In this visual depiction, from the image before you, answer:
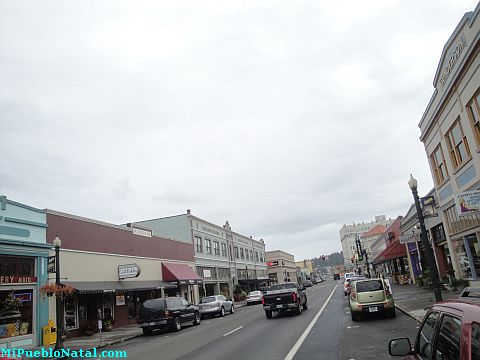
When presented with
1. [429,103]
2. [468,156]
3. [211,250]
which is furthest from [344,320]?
[211,250]

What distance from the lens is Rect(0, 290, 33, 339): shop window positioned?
18312 mm

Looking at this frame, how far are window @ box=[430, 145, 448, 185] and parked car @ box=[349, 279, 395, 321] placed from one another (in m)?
7.76

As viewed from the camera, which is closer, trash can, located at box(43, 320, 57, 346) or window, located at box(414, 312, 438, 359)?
window, located at box(414, 312, 438, 359)

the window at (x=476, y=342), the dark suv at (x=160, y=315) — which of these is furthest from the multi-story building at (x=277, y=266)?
the window at (x=476, y=342)

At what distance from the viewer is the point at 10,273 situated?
62.2 feet

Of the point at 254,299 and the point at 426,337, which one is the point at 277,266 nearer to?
the point at 254,299

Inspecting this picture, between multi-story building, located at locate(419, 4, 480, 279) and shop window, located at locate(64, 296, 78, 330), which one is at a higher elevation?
multi-story building, located at locate(419, 4, 480, 279)

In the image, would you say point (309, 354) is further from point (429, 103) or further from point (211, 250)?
point (211, 250)

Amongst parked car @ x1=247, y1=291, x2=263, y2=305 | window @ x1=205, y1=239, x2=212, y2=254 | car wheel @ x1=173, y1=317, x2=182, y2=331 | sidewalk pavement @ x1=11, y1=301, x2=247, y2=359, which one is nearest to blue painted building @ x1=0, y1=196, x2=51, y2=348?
sidewalk pavement @ x1=11, y1=301, x2=247, y2=359

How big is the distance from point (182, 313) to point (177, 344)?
7.28 m

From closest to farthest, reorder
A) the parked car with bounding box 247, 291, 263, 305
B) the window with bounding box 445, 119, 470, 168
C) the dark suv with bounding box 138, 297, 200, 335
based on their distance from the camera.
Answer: the window with bounding box 445, 119, 470, 168 < the dark suv with bounding box 138, 297, 200, 335 < the parked car with bounding box 247, 291, 263, 305

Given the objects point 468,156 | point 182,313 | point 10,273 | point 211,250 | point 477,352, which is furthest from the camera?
point 211,250

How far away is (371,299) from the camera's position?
55.2 ft

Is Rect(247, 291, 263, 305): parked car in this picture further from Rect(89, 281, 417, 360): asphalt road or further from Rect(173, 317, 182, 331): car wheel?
Rect(89, 281, 417, 360): asphalt road
